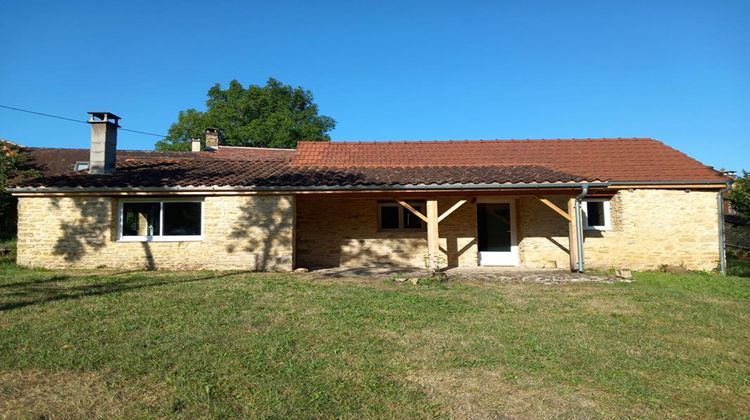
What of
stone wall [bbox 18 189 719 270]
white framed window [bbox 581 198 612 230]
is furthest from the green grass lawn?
white framed window [bbox 581 198 612 230]

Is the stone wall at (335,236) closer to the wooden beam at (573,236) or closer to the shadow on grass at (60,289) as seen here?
the wooden beam at (573,236)

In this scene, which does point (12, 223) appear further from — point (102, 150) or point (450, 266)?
point (450, 266)

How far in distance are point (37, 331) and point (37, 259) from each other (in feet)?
23.8

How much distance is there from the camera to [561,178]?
10289mm

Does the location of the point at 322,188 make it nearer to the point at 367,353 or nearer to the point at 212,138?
the point at 367,353

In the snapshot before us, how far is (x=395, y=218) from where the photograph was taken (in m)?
12.6

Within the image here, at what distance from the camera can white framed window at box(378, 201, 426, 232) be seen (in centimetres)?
1256

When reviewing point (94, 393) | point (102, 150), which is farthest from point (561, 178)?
point (102, 150)

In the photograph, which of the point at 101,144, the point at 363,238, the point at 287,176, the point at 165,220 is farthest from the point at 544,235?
the point at 101,144

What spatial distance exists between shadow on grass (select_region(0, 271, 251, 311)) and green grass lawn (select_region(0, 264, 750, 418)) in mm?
59

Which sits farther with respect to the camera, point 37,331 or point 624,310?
point 624,310

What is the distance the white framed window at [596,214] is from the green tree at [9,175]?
70.2 feet

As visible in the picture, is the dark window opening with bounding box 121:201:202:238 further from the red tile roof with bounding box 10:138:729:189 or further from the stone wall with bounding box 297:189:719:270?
the stone wall with bounding box 297:189:719:270

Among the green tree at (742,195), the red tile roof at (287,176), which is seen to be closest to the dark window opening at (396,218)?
the red tile roof at (287,176)
